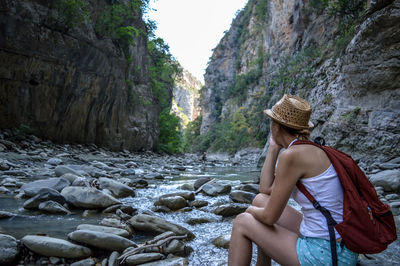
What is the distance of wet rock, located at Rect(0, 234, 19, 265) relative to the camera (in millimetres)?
1624

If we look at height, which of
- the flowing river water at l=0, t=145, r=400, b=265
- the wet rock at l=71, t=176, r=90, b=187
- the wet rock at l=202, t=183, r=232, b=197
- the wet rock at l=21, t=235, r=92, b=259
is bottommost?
the wet rock at l=202, t=183, r=232, b=197

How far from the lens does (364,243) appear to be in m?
1.17

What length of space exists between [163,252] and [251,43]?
149 feet

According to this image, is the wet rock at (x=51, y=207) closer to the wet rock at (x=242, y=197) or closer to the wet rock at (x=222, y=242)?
the wet rock at (x=222, y=242)

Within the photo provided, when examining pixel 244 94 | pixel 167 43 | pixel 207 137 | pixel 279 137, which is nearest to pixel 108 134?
pixel 279 137

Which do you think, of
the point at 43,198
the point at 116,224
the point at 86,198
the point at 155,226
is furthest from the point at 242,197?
the point at 43,198

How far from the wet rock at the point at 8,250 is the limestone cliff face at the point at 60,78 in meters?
7.43

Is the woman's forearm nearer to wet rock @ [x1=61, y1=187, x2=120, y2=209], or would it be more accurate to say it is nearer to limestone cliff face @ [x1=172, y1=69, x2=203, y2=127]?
wet rock @ [x1=61, y1=187, x2=120, y2=209]

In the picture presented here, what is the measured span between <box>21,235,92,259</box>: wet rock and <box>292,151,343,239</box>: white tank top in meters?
1.59

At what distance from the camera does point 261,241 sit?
1462mm

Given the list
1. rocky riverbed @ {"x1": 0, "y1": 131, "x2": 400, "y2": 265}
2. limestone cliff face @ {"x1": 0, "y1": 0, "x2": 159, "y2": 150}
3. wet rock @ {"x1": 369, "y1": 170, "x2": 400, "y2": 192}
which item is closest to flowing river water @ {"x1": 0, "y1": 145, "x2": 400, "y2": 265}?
rocky riverbed @ {"x1": 0, "y1": 131, "x2": 400, "y2": 265}

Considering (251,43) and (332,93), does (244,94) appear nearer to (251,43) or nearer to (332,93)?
(251,43)

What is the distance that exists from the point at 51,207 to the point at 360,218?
2.95 metres

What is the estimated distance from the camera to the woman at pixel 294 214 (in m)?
1.24
